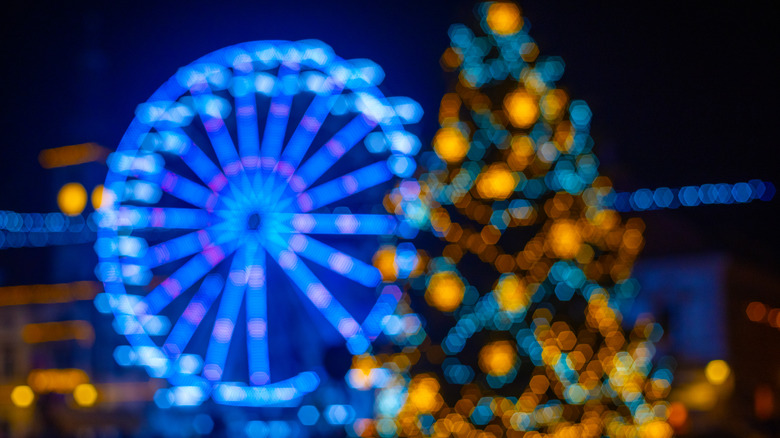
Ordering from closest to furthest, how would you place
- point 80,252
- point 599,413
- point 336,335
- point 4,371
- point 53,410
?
point 599,413
point 336,335
point 53,410
point 4,371
point 80,252

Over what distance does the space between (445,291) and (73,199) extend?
→ 19.5m

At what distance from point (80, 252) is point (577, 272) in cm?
1985

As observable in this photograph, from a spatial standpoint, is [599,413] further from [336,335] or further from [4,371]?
[4,371]

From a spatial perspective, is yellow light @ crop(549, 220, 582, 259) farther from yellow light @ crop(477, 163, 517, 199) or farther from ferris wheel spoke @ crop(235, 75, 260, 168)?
ferris wheel spoke @ crop(235, 75, 260, 168)

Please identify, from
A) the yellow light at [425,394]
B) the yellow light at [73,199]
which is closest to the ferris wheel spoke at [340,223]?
the yellow light at [425,394]

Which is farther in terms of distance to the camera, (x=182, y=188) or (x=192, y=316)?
(x=182, y=188)

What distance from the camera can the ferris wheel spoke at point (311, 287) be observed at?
38.0 feet

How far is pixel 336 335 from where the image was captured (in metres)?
11.6

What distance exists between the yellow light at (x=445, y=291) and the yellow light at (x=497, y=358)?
46cm

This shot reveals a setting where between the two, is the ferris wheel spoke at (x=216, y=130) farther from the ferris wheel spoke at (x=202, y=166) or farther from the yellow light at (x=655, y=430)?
the yellow light at (x=655, y=430)

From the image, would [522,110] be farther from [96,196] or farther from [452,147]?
[96,196]

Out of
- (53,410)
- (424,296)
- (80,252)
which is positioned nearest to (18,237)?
(80,252)

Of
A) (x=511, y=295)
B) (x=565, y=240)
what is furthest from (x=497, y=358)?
(x=565, y=240)

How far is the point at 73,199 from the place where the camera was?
2522 centimetres
